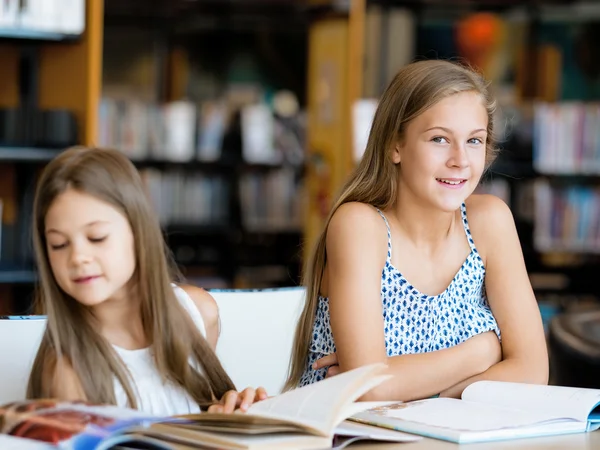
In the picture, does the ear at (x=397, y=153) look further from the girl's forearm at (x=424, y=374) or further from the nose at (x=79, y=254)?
the nose at (x=79, y=254)

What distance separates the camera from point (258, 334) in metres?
1.95

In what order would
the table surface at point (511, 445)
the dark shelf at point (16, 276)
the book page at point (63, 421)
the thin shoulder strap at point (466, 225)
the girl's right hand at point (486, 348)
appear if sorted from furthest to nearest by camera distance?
the dark shelf at point (16, 276), the thin shoulder strap at point (466, 225), the girl's right hand at point (486, 348), the table surface at point (511, 445), the book page at point (63, 421)

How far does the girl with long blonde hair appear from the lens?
168 centimetres

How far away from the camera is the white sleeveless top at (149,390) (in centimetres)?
140

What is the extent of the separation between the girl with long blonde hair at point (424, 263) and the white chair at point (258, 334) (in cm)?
9

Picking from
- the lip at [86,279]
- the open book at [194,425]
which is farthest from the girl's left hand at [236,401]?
the lip at [86,279]

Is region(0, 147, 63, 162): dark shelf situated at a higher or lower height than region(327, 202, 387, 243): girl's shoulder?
higher

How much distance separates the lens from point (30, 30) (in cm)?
384

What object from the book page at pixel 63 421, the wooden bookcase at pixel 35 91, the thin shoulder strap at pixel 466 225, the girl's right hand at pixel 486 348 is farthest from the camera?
the wooden bookcase at pixel 35 91

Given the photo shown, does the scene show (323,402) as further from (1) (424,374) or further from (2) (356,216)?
(2) (356,216)

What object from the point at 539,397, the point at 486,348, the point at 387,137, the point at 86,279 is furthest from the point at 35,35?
the point at 539,397

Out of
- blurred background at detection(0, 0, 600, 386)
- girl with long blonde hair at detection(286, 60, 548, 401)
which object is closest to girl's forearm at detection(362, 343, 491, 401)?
girl with long blonde hair at detection(286, 60, 548, 401)

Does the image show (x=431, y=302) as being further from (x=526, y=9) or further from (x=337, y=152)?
(x=526, y=9)

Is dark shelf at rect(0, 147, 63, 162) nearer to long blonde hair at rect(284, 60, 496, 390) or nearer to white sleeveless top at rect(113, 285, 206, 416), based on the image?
long blonde hair at rect(284, 60, 496, 390)
